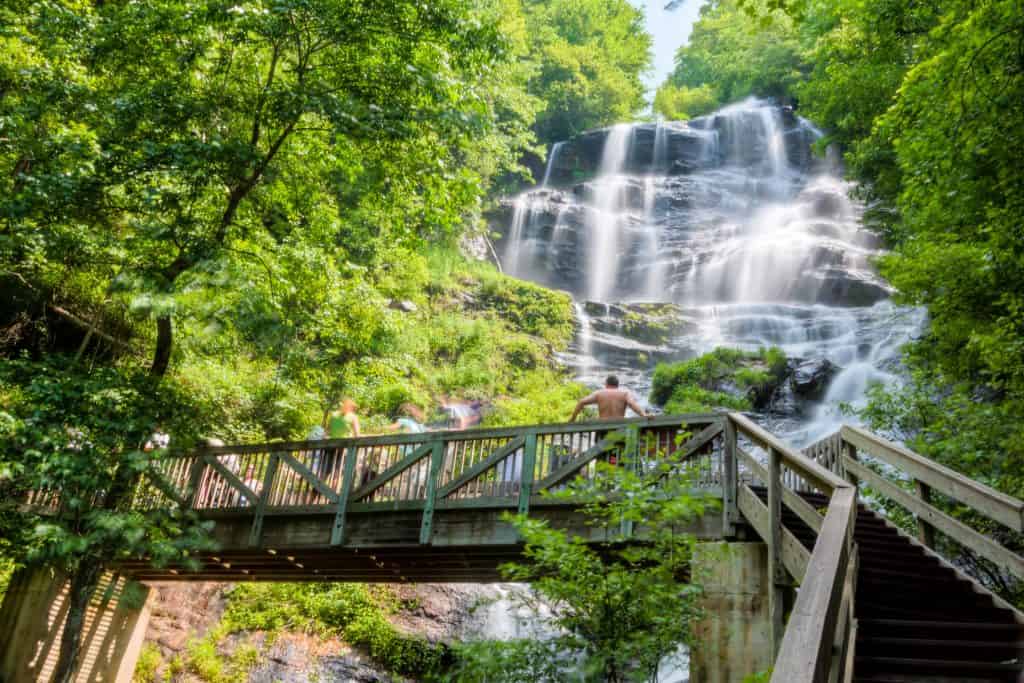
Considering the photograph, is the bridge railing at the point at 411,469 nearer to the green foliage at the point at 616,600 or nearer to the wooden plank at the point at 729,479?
the wooden plank at the point at 729,479

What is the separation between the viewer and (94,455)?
8555 millimetres

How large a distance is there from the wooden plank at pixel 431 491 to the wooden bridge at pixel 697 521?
2cm

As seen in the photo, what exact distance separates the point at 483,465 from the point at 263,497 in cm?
334

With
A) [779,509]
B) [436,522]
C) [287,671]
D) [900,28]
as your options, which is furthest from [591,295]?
[779,509]

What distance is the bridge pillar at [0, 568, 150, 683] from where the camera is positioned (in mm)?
11141

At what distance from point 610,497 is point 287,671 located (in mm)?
8329

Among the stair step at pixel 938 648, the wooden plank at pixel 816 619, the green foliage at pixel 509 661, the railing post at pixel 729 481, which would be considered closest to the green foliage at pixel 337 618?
the railing post at pixel 729 481

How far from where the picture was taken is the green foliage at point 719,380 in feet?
65.9

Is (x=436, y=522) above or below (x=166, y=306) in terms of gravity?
below

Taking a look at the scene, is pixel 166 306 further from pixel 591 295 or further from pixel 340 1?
pixel 591 295

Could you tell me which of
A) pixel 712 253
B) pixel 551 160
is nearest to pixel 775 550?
pixel 712 253

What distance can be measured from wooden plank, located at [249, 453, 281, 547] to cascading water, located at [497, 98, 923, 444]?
13.5m

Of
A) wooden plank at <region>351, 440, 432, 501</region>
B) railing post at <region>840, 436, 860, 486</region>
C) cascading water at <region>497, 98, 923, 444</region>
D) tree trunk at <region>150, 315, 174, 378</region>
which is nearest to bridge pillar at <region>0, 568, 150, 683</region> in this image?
tree trunk at <region>150, 315, 174, 378</region>

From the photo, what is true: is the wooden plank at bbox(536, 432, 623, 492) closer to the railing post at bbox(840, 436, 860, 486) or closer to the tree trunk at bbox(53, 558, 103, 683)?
the railing post at bbox(840, 436, 860, 486)
